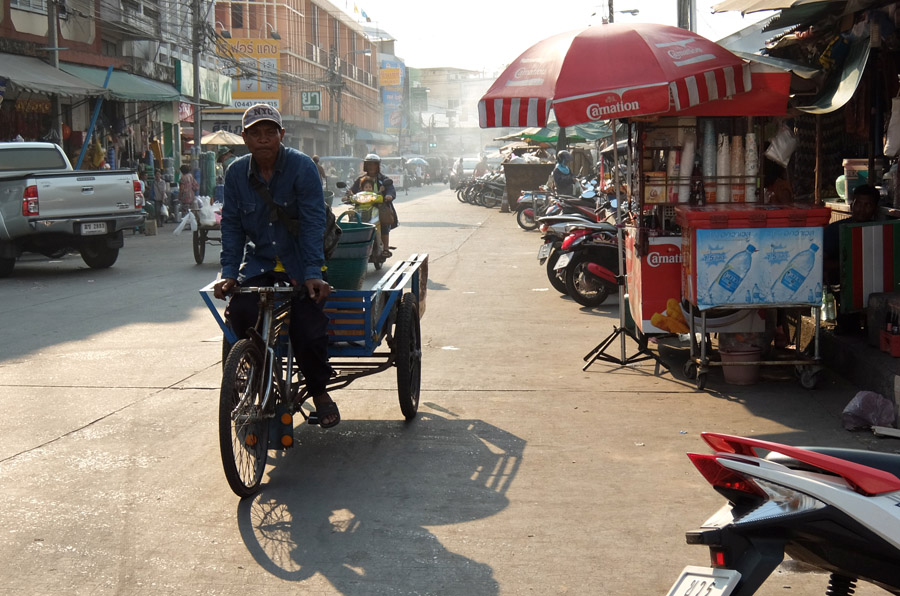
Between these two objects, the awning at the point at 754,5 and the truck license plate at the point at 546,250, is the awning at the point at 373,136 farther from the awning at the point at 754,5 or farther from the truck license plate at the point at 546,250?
the awning at the point at 754,5

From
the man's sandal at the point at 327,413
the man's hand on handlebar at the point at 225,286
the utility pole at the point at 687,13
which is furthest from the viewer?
the utility pole at the point at 687,13

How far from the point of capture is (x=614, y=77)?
739cm

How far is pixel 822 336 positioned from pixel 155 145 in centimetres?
2696

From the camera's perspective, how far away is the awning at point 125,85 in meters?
26.2

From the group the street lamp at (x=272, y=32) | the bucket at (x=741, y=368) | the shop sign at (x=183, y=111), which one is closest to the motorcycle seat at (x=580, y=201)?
the bucket at (x=741, y=368)

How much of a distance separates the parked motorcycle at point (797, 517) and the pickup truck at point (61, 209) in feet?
45.9

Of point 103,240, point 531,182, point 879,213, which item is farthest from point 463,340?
point 531,182

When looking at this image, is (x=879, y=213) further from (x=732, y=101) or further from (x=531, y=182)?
(x=531, y=182)

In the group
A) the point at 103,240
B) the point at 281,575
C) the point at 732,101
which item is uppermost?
the point at 732,101

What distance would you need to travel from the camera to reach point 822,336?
27.0ft

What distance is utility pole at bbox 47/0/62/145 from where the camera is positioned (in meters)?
24.5

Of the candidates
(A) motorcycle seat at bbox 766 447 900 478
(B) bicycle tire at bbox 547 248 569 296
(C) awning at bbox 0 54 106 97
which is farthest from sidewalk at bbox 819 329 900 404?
(C) awning at bbox 0 54 106 97

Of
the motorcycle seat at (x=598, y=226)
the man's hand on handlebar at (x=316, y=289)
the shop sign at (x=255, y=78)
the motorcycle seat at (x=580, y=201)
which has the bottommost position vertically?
the man's hand on handlebar at (x=316, y=289)

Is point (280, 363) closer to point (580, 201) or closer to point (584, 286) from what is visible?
point (584, 286)
